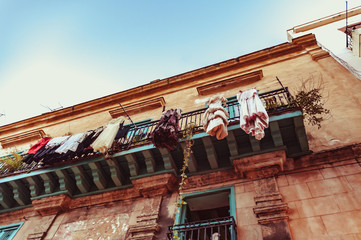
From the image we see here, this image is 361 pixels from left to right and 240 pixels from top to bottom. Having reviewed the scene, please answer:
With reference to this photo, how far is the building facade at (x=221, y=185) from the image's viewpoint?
4.63 meters

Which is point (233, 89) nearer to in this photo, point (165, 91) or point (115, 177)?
point (165, 91)

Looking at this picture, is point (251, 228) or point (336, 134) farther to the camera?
point (336, 134)

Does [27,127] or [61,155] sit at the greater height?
[27,127]

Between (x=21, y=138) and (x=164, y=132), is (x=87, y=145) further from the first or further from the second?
(x=21, y=138)

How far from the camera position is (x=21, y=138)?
1202 cm

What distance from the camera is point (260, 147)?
5883 millimetres

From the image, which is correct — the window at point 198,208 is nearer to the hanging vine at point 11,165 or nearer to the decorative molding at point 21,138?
the hanging vine at point 11,165

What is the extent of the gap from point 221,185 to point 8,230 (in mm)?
6201

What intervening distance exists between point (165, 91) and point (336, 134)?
7.38 m

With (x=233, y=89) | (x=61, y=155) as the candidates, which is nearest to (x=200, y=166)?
(x=61, y=155)

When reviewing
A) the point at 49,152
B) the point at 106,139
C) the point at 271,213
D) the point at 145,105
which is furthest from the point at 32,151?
the point at 271,213

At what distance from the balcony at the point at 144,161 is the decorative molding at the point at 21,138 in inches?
185

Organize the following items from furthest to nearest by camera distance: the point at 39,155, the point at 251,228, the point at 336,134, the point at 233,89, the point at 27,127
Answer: the point at 27,127 → the point at 233,89 → the point at 39,155 → the point at 336,134 → the point at 251,228

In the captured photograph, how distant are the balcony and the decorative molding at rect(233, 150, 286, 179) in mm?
105
